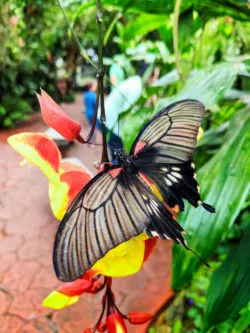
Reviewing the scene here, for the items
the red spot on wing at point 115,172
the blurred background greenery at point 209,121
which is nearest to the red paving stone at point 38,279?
the blurred background greenery at point 209,121

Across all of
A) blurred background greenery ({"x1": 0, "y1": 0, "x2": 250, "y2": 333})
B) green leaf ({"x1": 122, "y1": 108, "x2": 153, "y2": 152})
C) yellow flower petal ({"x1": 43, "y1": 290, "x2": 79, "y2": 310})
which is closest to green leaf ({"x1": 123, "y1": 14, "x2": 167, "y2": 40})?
blurred background greenery ({"x1": 0, "y1": 0, "x2": 250, "y2": 333})

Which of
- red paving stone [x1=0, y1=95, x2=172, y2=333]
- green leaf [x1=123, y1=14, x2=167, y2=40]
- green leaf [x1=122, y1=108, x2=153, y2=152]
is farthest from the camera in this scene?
red paving stone [x1=0, y1=95, x2=172, y2=333]

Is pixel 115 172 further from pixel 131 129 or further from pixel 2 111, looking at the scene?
pixel 2 111

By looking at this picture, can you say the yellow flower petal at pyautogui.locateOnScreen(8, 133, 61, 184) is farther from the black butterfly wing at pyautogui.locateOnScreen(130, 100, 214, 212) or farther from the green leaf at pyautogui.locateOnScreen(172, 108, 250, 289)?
the green leaf at pyautogui.locateOnScreen(172, 108, 250, 289)

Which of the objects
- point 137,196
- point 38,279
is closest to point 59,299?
point 137,196

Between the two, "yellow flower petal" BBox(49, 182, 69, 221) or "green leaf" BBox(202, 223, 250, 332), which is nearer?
"yellow flower petal" BBox(49, 182, 69, 221)

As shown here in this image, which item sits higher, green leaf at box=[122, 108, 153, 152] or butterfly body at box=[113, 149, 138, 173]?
butterfly body at box=[113, 149, 138, 173]

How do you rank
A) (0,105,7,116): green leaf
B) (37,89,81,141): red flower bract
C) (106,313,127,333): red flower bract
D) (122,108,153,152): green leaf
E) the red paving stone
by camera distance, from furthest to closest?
(0,105,7,116): green leaf < the red paving stone < (122,108,153,152): green leaf < (106,313,127,333): red flower bract < (37,89,81,141): red flower bract
